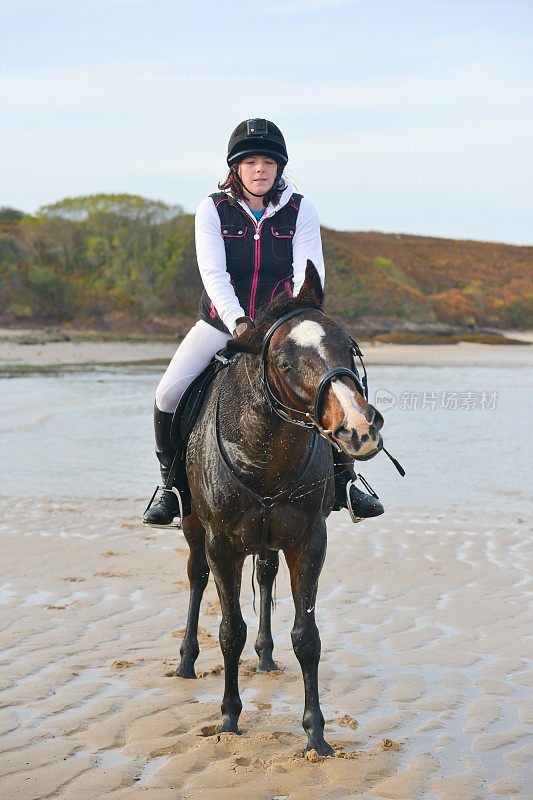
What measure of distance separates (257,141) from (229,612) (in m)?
2.45

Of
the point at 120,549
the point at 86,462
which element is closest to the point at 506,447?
the point at 86,462

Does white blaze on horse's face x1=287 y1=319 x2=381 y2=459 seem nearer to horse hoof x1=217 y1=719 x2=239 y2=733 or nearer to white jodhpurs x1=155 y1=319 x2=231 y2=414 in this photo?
white jodhpurs x1=155 y1=319 x2=231 y2=414

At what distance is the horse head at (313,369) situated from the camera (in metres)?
2.99

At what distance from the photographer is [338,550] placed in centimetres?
826

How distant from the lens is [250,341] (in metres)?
3.67

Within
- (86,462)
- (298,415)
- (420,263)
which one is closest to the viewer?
(298,415)

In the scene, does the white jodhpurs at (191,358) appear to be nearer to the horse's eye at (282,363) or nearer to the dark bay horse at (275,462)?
the dark bay horse at (275,462)

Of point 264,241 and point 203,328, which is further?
point 203,328

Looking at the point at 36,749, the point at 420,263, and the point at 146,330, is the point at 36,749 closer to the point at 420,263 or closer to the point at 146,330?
the point at 146,330

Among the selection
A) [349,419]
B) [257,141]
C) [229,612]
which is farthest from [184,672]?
[257,141]

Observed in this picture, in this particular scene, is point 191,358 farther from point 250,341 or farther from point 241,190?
point 250,341

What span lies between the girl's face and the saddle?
3.01ft

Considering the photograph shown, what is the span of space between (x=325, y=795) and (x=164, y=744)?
90cm

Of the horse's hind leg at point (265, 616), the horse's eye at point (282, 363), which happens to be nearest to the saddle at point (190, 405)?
the horse's hind leg at point (265, 616)
